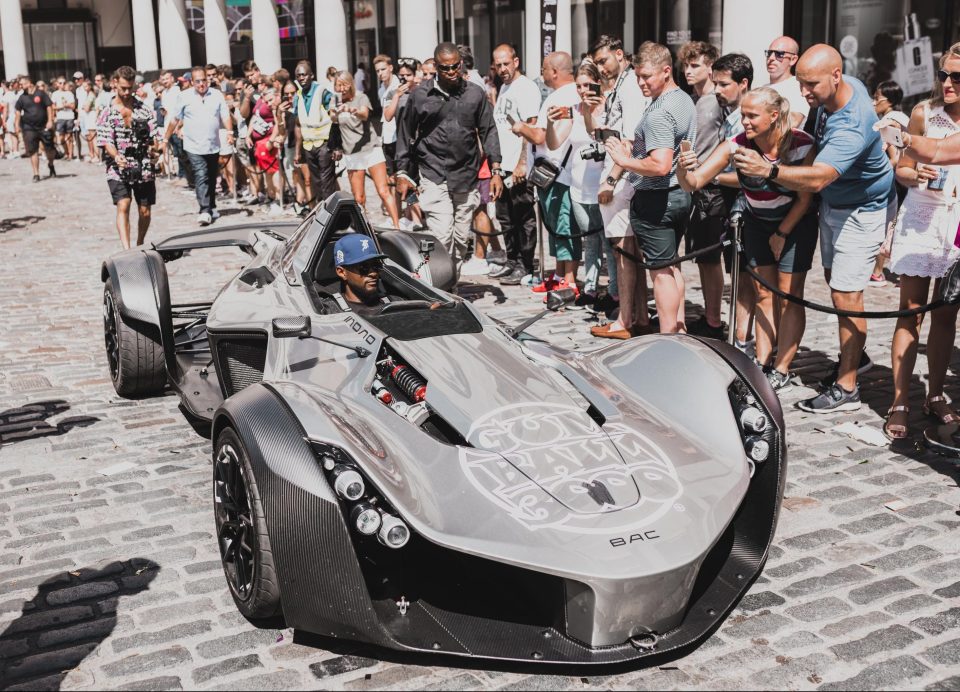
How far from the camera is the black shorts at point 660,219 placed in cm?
777

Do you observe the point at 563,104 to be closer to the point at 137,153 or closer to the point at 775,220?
the point at 775,220

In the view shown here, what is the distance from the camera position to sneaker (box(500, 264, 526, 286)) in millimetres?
10984

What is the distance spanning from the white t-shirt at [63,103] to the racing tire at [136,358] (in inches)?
1049

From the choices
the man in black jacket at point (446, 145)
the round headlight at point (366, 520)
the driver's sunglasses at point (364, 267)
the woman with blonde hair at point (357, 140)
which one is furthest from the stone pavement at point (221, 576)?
the woman with blonde hair at point (357, 140)

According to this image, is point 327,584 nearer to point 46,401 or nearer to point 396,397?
point 396,397

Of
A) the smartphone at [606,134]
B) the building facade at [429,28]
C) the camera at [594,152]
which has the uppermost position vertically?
the building facade at [429,28]

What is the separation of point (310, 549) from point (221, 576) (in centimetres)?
105

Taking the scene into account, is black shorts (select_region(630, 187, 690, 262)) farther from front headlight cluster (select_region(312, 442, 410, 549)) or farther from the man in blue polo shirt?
the man in blue polo shirt

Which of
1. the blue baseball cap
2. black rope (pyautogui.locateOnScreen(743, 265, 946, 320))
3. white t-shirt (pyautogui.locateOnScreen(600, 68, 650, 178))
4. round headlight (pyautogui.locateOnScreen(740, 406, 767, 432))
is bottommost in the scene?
round headlight (pyautogui.locateOnScreen(740, 406, 767, 432))

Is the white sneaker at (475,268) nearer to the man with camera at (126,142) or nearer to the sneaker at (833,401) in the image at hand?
the man with camera at (126,142)

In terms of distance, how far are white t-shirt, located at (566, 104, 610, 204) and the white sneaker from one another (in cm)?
217

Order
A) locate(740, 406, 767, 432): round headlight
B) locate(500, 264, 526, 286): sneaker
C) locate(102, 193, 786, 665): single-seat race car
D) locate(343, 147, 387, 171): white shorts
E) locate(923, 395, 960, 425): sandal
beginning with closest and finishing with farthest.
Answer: locate(102, 193, 786, 665): single-seat race car → locate(740, 406, 767, 432): round headlight → locate(923, 395, 960, 425): sandal → locate(500, 264, 526, 286): sneaker → locate(343, 147, 387, 171): white shorts

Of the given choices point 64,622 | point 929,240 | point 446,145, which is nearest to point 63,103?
point 446,145

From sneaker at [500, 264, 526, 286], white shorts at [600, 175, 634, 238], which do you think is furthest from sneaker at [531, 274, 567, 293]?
white shorts at [600, 175, 634, 238]
